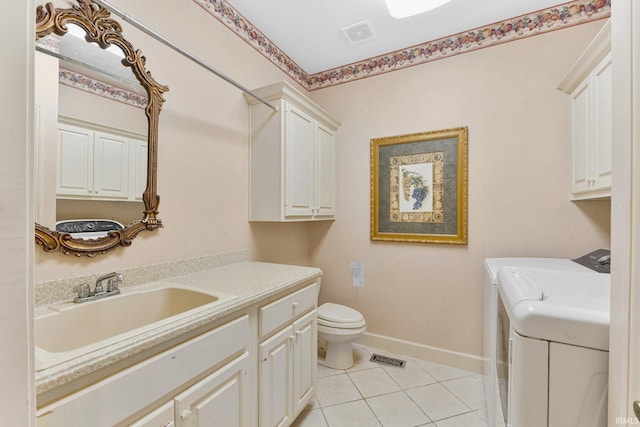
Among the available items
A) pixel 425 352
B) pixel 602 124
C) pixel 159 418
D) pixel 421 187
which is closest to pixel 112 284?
pixel 159 418

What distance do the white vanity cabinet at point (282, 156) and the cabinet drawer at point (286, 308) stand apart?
596 millimetres

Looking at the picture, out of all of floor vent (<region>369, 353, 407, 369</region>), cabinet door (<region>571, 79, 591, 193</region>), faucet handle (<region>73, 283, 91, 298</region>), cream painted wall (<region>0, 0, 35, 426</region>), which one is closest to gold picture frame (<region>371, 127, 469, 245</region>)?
cabinet door (<region>571, 79, 591, 193</region>)

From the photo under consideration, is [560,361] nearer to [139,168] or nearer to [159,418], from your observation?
[159,418]

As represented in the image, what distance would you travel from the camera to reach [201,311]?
1.00 meters

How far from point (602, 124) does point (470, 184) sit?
2.73 ft

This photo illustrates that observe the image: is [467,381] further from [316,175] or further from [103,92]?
[103,92]

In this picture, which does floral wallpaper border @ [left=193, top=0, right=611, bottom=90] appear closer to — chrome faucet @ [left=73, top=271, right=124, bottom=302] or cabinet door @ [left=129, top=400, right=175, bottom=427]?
chrome faucet @ [left=73, top=271, right=124, bottom=302]

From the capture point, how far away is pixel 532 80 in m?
1.98

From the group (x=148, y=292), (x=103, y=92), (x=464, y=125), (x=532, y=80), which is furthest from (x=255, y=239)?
(x=532, y=80)

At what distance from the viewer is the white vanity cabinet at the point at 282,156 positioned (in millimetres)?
1955

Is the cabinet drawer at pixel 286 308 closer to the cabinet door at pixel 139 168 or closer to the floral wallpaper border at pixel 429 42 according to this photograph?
the cabinet door at pixel 139 168

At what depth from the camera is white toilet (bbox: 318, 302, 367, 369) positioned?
2.11m

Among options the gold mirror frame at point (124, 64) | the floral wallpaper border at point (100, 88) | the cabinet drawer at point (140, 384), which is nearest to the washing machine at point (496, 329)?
the cabinet drawer at point (140, 384)

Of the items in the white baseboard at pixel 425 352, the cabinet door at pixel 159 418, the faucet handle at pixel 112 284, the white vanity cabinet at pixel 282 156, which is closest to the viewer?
the cabinet door at pixel 159 418
